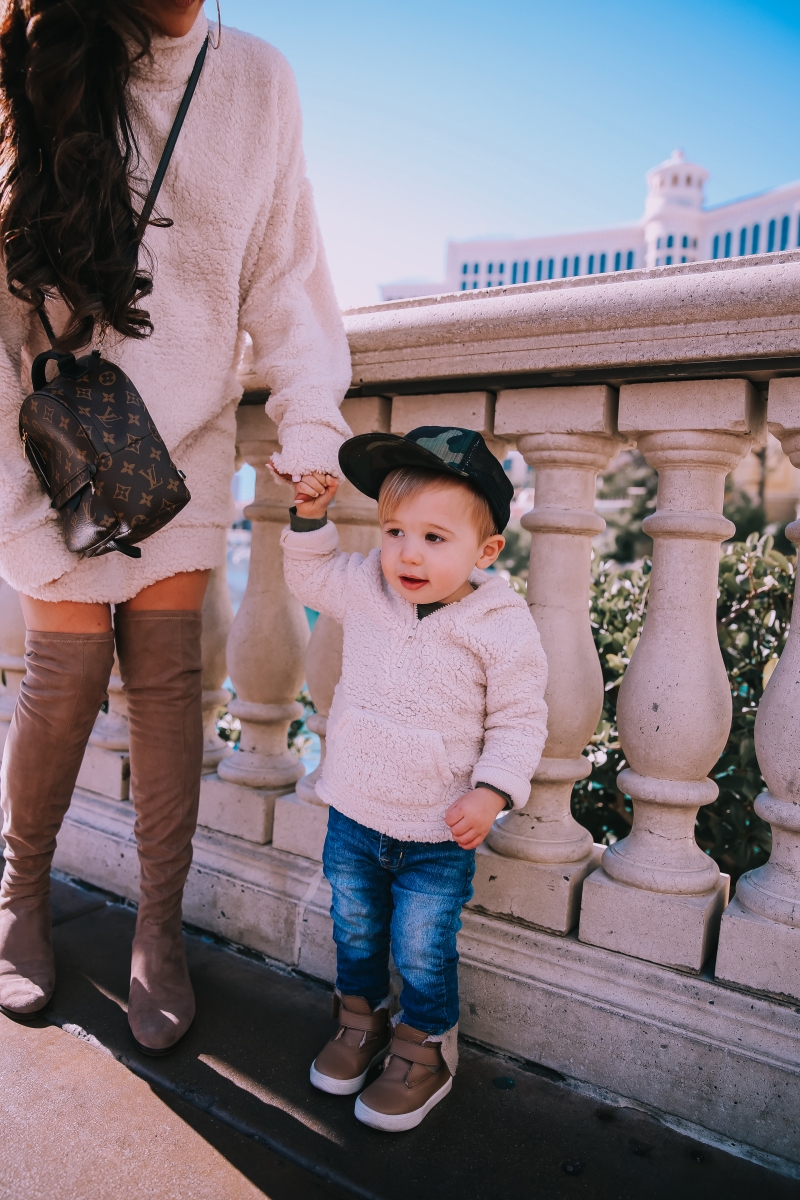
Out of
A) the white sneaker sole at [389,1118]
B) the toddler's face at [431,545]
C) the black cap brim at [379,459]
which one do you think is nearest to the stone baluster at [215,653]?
the black cap brim at [379,459]

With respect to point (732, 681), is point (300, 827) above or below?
below

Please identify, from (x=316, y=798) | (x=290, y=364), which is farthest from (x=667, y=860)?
(x=290, y=364)

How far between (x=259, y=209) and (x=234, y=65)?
0.25 m

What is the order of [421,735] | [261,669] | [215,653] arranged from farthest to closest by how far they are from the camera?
[215,653]
[261,669]
[421,735]

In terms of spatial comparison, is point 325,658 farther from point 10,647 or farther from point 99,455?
point 10,647

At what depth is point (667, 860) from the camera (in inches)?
59.9

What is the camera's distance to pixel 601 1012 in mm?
1473

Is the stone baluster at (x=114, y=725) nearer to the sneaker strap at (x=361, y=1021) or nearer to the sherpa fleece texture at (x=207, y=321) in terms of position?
the sherpa fleece texture at (x=207, y=321)

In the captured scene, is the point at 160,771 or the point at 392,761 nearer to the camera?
the point at 392,761

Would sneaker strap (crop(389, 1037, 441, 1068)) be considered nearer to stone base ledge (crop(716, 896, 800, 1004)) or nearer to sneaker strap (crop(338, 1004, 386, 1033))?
sneaker strap (crop(338, 1004, 386, 1033))

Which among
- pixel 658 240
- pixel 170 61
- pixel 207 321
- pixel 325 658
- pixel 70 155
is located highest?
pixel 658 240

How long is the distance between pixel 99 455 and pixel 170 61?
71cm

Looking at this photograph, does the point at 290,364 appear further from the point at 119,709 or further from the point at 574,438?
the point at 119,709

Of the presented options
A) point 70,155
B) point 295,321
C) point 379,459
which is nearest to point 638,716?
point 379,459
